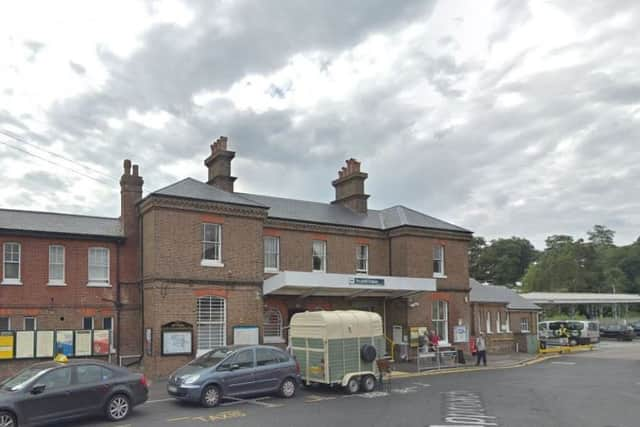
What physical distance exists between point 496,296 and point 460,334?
1031 centimetres

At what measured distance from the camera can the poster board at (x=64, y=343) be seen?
70.5ft

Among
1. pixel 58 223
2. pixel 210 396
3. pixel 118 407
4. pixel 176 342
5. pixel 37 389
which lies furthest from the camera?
pixel 58 223

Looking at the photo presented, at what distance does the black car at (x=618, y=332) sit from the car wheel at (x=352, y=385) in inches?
1719

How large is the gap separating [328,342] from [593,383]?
1060 cm

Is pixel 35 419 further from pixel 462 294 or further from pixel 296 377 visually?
pixel 462 294

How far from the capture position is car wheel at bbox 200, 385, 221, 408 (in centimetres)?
1591

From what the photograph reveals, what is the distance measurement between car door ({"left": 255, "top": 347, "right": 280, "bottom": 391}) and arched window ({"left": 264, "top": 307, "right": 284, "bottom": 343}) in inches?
335

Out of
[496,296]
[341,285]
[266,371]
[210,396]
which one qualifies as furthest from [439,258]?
[210,396]

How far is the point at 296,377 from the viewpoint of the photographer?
18219mm

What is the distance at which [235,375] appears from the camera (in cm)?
1677

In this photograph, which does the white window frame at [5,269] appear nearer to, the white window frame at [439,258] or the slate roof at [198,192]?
the slate roof at [198,192]

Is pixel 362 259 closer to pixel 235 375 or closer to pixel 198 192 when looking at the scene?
pixel 198 192

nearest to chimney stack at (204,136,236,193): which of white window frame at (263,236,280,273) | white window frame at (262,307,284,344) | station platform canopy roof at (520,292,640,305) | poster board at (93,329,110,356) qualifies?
white window frame at (263,236,280,273)

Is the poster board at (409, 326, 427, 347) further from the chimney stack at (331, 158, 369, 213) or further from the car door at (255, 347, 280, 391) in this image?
the car door at (255, 347, 280, 391)
